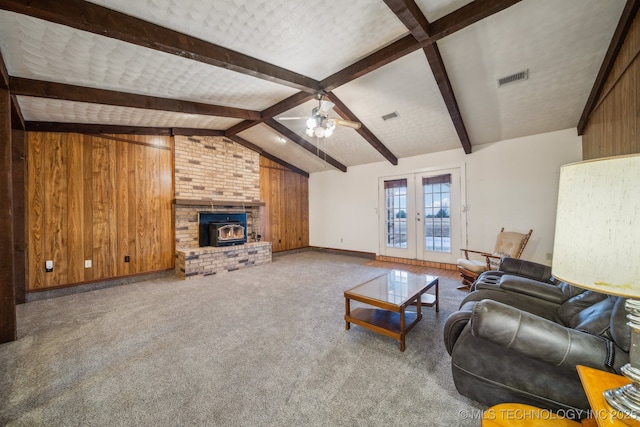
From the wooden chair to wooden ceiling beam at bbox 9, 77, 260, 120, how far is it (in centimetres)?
445

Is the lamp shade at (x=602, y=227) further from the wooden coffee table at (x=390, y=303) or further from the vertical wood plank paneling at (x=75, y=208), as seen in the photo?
the vertical wood plank paneling at (x=75, y=208)

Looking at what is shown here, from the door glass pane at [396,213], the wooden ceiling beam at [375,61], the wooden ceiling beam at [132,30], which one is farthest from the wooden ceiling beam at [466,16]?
the door glass pane at [396,213]

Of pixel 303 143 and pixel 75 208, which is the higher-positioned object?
pixel 303 143

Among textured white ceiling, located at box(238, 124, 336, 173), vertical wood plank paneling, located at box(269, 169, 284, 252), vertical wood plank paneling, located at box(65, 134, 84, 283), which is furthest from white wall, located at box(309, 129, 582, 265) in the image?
vertical wood plank paneling, located at box(65, 134, 84, 283)

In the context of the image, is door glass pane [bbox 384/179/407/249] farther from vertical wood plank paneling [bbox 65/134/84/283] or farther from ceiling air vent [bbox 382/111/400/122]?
vertical wood plank paneling [bbox 65/134/84/283]

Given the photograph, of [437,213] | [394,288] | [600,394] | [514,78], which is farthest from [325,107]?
[437,213]

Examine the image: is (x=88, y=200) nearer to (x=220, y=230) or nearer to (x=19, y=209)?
(x=19, y=209)

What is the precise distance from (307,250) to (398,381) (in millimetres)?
5943

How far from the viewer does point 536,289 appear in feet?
7.19

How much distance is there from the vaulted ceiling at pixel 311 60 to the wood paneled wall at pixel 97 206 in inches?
12.9

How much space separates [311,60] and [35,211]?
4.45 meters

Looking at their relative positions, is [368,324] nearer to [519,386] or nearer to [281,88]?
[519,386]

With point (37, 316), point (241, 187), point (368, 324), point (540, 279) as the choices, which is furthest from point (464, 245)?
point (37, 316)

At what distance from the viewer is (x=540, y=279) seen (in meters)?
2.56
